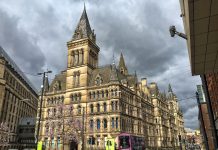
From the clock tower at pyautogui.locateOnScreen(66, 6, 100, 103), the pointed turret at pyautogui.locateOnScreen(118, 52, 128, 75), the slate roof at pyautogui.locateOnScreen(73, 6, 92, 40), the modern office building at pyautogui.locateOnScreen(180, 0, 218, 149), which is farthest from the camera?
the pointed turret at pyautogui.locateOnScreen(118, 52, 128, 75)

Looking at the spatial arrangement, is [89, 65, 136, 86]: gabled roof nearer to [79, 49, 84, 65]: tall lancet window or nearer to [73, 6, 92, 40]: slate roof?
[79, 49, 84, 65]: tall lancet window

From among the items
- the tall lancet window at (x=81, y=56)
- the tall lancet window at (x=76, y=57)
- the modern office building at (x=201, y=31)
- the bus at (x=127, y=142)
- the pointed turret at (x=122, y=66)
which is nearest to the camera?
the modern office building at (x=201, y=31)

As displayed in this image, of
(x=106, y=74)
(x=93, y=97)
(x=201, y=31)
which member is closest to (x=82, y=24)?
(x=106, y=74)

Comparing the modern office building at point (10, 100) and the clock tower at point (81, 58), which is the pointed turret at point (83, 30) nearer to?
the clock tower at point (81, 58)

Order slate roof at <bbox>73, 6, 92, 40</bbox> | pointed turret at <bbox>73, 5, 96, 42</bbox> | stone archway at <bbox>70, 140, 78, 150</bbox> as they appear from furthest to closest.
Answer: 1. slate roof at <bbox>73, 6, 92, 40</bbox>
2. pointed turret at <bbox>73, 5, 96, 42</bbox>
3. stone archway at <bbox>70, 140, 78, 150</bbox>

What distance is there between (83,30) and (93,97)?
68.9 ft

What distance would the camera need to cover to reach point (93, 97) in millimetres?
57438

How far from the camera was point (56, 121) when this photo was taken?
59438 mm

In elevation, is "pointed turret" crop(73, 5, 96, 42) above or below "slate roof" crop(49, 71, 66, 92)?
above

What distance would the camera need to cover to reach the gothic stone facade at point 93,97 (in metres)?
54.2

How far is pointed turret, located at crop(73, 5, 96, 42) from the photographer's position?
213 ft

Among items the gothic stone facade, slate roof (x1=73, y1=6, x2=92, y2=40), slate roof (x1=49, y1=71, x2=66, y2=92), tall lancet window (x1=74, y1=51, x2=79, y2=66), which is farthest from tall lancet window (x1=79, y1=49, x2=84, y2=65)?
slate roof (x1=49, y1=71, x2=66, y2=92)

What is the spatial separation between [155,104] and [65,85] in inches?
1468

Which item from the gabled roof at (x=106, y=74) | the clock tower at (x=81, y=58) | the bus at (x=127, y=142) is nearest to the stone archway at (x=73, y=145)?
the clock tower at (x=81, y=58)
